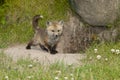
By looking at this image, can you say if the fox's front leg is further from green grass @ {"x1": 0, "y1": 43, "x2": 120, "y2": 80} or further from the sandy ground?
green grass @ {"x1": 0, "y1": 43, "x2": 120, "y2": 80}

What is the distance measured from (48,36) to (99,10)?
139 centimetres

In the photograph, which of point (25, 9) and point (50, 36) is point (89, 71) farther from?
point (25, 9)

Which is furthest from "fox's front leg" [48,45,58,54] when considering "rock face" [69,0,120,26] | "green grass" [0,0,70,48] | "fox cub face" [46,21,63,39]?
"rock face" [69,0,120,26]

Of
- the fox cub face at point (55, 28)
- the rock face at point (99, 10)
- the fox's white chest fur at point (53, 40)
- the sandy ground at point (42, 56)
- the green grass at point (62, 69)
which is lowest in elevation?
the green grass at point (62, 69)

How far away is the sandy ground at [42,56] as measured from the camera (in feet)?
28.7

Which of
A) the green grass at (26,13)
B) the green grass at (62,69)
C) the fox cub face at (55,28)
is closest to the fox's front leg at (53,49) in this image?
the fox cub face at (55,28)

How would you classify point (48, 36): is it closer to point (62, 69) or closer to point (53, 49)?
point (53, 49)

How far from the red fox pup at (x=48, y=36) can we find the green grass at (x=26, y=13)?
0.57 m

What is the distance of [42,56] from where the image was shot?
29.9 feet

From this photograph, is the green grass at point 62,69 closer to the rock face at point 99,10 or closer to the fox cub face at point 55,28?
the fox cub face at point 55,28

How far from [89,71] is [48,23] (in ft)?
7.44

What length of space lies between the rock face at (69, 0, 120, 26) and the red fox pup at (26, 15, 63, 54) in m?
0.80

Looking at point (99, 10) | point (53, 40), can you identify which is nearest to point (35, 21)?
point (53, 40)

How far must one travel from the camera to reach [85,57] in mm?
9172
